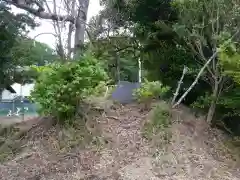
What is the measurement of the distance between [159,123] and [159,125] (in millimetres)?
48

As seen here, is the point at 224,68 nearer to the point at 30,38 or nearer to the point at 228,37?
the point at 228,37

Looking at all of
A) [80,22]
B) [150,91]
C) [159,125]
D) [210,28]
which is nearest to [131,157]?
[159,125]

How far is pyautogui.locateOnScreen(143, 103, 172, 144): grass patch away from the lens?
647 cm

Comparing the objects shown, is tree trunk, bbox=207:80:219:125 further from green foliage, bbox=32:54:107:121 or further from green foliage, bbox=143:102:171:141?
green foliage, bbox=32:54:107:121

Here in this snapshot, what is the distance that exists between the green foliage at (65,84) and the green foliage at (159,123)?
1.38m

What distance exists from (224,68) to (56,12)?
15.9 feet

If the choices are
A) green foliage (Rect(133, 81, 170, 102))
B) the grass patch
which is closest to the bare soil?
the grass patch

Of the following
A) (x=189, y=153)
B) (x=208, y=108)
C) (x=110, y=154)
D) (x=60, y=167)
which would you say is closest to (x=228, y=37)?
(x=208, y=108)

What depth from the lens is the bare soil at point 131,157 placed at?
5.65m

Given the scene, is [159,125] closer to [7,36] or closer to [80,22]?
[80,22]

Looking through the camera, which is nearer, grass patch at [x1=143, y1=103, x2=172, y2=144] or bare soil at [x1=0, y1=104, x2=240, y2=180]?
bare soil at [x1=0, y1=104, x2=240, y2=180]

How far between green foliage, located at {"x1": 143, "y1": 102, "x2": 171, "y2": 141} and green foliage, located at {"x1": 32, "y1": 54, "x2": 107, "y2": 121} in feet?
4.54

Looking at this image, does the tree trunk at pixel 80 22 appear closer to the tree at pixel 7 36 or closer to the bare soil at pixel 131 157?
the tree at pixel 7 36

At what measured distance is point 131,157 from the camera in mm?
6059
